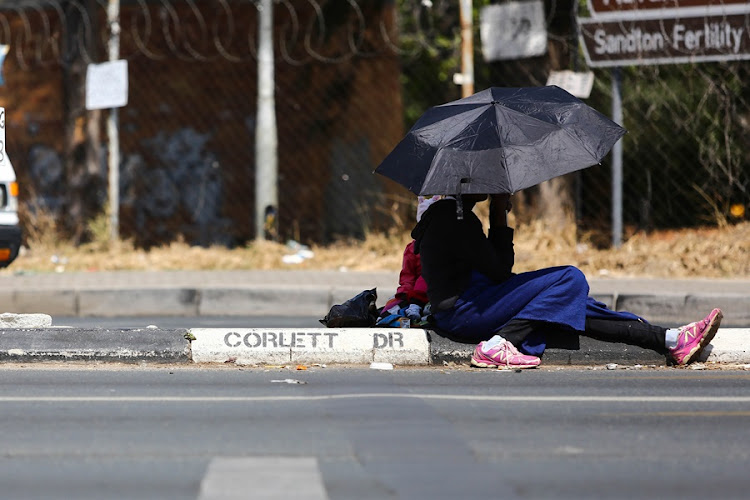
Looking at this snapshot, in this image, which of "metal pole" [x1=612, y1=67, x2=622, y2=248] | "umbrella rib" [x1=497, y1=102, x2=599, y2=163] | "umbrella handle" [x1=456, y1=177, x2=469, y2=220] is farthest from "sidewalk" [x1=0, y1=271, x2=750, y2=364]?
"metal pole" [x1=612, y1=67, x2=622, y2=248]

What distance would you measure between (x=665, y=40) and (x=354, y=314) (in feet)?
22.6

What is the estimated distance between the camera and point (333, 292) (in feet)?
37.2

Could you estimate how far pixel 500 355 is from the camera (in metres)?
7.27

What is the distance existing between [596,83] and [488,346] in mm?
9330

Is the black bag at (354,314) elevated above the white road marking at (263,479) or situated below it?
above

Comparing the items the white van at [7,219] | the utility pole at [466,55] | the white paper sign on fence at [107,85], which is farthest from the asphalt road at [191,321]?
the white paper sign on fence at [107,85]

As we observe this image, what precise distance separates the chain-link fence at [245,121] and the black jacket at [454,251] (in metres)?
6.92

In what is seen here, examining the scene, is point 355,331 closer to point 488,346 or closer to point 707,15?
point 488,346

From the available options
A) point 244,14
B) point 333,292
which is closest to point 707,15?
point 333,292

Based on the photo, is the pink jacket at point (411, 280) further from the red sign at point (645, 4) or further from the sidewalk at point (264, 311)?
the red sign at point (645, 4)

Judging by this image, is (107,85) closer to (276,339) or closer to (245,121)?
A: (245,121)

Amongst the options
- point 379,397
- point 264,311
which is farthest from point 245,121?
point 379,397

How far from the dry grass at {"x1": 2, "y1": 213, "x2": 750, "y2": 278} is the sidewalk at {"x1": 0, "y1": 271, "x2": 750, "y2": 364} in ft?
1.83

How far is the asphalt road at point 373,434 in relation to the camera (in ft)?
14.7
